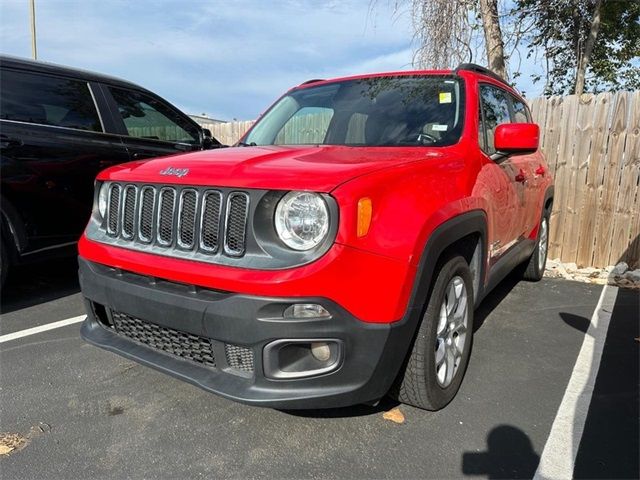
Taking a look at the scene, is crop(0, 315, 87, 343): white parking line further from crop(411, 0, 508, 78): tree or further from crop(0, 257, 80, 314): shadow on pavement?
crop(411, 0, 508, 78): tree

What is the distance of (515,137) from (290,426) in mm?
2116

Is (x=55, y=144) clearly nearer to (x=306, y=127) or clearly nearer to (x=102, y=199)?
(x=102, y=199)

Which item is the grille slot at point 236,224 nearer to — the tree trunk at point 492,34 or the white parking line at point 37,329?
the white parking line at point 37,329

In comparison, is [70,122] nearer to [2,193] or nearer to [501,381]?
[2,193]

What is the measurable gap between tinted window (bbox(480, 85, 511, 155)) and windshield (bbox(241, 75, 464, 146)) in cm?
30

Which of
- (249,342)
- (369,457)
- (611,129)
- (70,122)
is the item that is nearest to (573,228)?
(611,129)

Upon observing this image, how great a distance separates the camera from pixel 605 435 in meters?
Result: 2.39

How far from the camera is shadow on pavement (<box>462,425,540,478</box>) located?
212cm

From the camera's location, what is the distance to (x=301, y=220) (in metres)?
1.96

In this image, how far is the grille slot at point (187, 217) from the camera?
7.20 ft

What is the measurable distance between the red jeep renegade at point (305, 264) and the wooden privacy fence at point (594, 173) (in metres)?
3.23

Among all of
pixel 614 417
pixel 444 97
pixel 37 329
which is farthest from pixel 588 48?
pixel 37 329

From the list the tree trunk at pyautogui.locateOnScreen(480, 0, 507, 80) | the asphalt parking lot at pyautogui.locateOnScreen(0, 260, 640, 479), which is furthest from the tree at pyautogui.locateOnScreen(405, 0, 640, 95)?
the asphalt parking lot at pyautogui.locateOnScreen(0, 260, 640, 479)

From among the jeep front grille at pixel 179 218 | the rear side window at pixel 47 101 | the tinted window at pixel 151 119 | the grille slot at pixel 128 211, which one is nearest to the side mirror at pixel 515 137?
the jeep front grille at pixel 179 218
